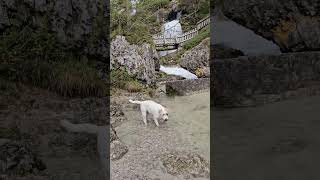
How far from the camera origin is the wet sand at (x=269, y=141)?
6551 mm

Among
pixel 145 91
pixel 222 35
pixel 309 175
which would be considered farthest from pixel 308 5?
pixel 309 175

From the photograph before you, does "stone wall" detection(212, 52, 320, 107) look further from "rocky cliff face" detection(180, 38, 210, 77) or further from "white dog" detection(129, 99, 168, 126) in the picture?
"rocky cliff face" detection(180, 38, 210, 77)

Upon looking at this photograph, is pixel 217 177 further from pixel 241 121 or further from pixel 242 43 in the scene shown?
pixel 242 43

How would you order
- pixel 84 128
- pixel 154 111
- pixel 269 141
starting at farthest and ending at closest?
pixel 154 111, pixel 84 128, pixel 269 141

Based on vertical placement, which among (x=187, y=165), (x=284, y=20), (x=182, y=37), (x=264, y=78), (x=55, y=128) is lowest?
(x=187, y=165)

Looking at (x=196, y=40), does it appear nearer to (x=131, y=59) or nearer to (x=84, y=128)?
(x=131, y=59)

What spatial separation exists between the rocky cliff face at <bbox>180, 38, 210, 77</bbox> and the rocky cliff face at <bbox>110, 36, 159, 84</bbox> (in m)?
3.38

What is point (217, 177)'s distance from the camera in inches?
265

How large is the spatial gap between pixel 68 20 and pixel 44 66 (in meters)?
2.21

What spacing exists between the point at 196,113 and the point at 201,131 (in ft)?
6.16

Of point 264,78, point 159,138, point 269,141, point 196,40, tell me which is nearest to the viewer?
point 269,141

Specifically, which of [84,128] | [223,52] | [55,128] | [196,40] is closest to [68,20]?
[223,52]

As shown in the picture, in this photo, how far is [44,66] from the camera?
41.7ft

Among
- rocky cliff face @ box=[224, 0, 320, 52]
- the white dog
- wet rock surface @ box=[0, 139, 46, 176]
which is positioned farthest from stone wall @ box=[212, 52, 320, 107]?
wet rock surface @ box=[0, 139, 46, 176]
